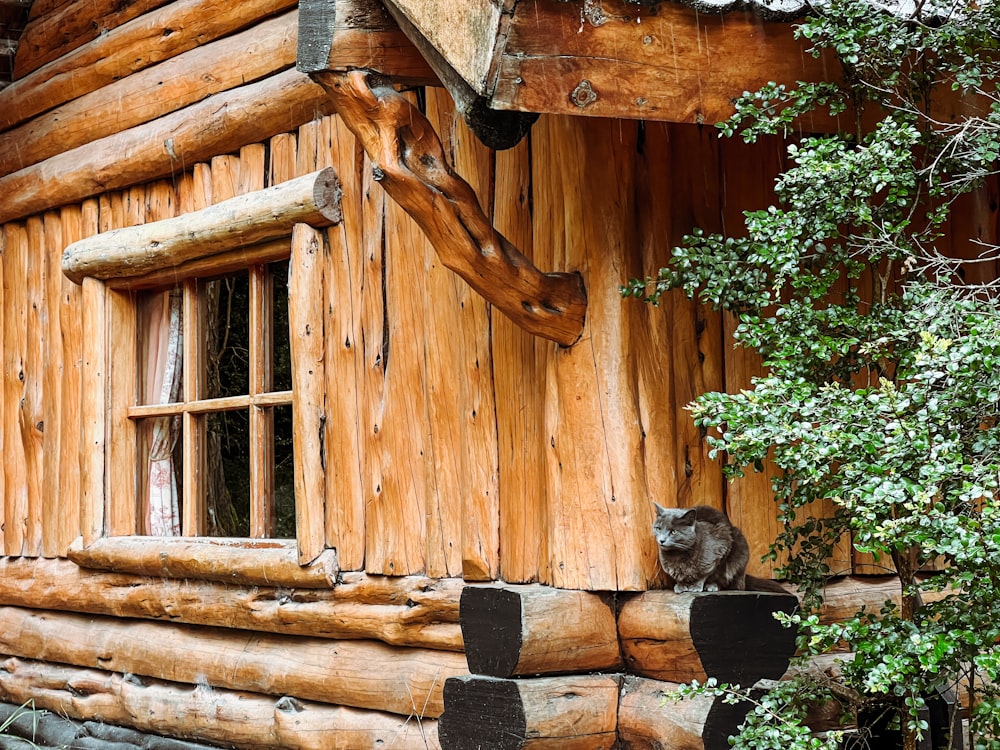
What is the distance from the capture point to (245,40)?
5.95 m

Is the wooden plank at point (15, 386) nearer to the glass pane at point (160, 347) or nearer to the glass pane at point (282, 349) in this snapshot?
the glass pane at point (160, 347)

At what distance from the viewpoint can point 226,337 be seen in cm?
682

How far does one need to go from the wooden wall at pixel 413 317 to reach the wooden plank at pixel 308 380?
0.06 meters

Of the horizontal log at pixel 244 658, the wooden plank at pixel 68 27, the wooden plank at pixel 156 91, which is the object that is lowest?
the horizontal log at pixel 244 658

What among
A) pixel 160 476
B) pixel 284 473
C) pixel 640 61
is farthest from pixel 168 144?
pixel 640 61

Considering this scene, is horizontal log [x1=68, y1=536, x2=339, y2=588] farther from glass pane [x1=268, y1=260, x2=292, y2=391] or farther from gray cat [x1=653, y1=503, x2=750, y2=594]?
gray cat [x1=653, y1=503, x2=750, y2=594]

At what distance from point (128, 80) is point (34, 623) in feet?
9.91

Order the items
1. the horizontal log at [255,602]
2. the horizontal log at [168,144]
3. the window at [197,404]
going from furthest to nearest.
→ the window at [197,404] → the horizontal log at [168,144] → the horizontal log at [255,602]

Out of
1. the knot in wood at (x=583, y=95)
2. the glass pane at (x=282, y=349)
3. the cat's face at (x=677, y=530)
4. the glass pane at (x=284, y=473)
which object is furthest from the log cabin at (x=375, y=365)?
the glass pane at (x=284, y=473)

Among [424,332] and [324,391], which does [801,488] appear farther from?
[324,391]

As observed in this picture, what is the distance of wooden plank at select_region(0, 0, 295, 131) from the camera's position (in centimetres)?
612

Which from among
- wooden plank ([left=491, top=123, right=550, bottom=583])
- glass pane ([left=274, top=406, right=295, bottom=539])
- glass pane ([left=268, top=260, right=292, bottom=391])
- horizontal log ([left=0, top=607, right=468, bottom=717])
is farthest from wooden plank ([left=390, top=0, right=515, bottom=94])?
glass pane ([left=274, top=406, right=295, bottom=539])

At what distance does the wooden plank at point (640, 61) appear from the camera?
3.37 m

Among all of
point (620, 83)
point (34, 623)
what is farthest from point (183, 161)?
point (620, 83)
